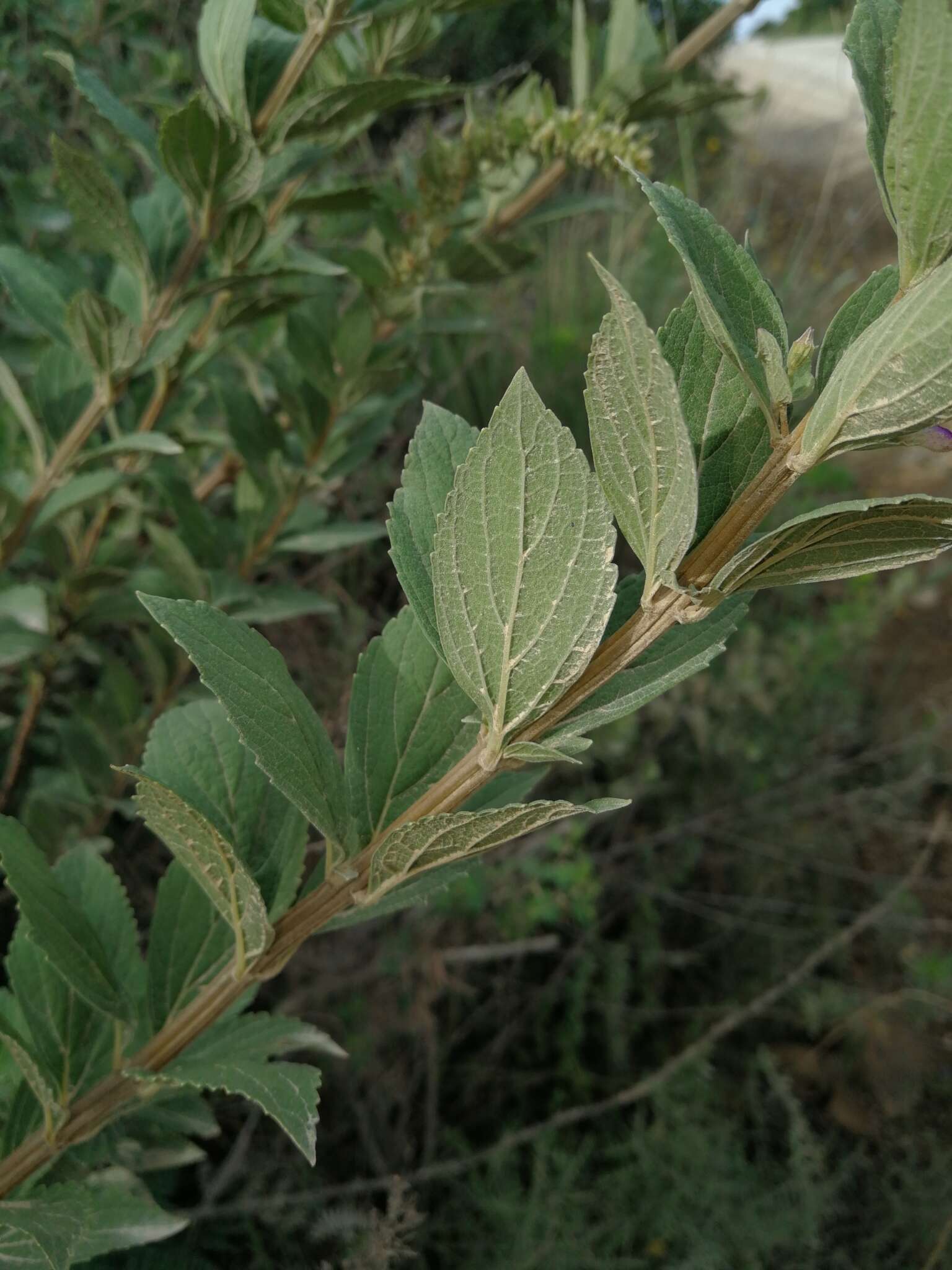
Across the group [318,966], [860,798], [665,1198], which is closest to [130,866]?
[318,966]

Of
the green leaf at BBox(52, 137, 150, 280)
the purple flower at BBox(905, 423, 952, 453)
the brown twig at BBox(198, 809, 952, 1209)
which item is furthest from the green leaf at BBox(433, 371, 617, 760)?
the brown twig at BBox(198, 809, 952, 1209)

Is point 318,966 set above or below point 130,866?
below

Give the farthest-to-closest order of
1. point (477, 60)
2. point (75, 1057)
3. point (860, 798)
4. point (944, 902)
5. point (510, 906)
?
point (477, 60), point (944, 902), point (860, 798), point (510, 906), point (75, 1057)

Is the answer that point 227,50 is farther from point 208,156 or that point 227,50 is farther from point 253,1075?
point 253,1075

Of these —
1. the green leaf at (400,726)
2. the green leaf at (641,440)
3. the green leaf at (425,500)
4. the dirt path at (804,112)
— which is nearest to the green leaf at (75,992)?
the green leaf at (400,726)

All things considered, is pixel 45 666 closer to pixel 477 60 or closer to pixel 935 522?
pixel 935 522

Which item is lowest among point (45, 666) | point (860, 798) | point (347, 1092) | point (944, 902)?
point (944, 902)
